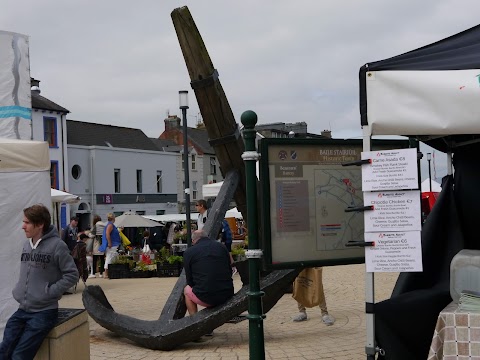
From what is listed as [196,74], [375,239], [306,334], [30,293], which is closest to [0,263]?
[30,293]

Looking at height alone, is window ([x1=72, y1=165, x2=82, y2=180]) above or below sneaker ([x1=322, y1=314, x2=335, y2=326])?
above

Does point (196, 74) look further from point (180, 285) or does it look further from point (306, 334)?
point (306, 334)

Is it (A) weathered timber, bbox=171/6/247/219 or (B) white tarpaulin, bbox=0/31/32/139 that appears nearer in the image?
(B) white tarpaulin, bbox=0/31/32/139

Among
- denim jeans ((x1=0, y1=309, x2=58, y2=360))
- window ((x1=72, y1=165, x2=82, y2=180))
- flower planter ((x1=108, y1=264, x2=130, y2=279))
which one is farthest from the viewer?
window ((x1=72, y1=165, x2=82, y2=180))

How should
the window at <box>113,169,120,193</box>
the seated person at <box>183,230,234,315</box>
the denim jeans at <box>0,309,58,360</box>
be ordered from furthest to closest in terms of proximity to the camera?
the window at <box>113,169,120,193</box>, the seated person at <box>183,230,234,315</box>, the denim jeans at <box>0,309,58,360</box>

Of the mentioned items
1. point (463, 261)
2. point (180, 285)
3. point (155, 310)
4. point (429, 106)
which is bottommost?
point (155, 310)

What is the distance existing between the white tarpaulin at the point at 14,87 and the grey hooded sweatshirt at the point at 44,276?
2.51m

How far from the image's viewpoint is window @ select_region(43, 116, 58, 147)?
3847 cm

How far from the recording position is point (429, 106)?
3.65 metres

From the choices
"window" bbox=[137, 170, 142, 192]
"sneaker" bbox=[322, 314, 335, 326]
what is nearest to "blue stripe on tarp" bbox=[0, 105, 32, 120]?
"sneaker" bbox=[322, 314, 335, 326]

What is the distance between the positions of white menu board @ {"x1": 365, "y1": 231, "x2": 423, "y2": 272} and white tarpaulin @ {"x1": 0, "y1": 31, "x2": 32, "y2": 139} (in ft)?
15.5

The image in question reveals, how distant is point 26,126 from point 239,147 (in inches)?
99.1

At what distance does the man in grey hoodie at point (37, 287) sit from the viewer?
16.0 feet

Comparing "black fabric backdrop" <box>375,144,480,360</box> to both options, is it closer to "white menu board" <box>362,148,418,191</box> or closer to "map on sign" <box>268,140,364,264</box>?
"map on sign" <box>268,140,364,264</box>
